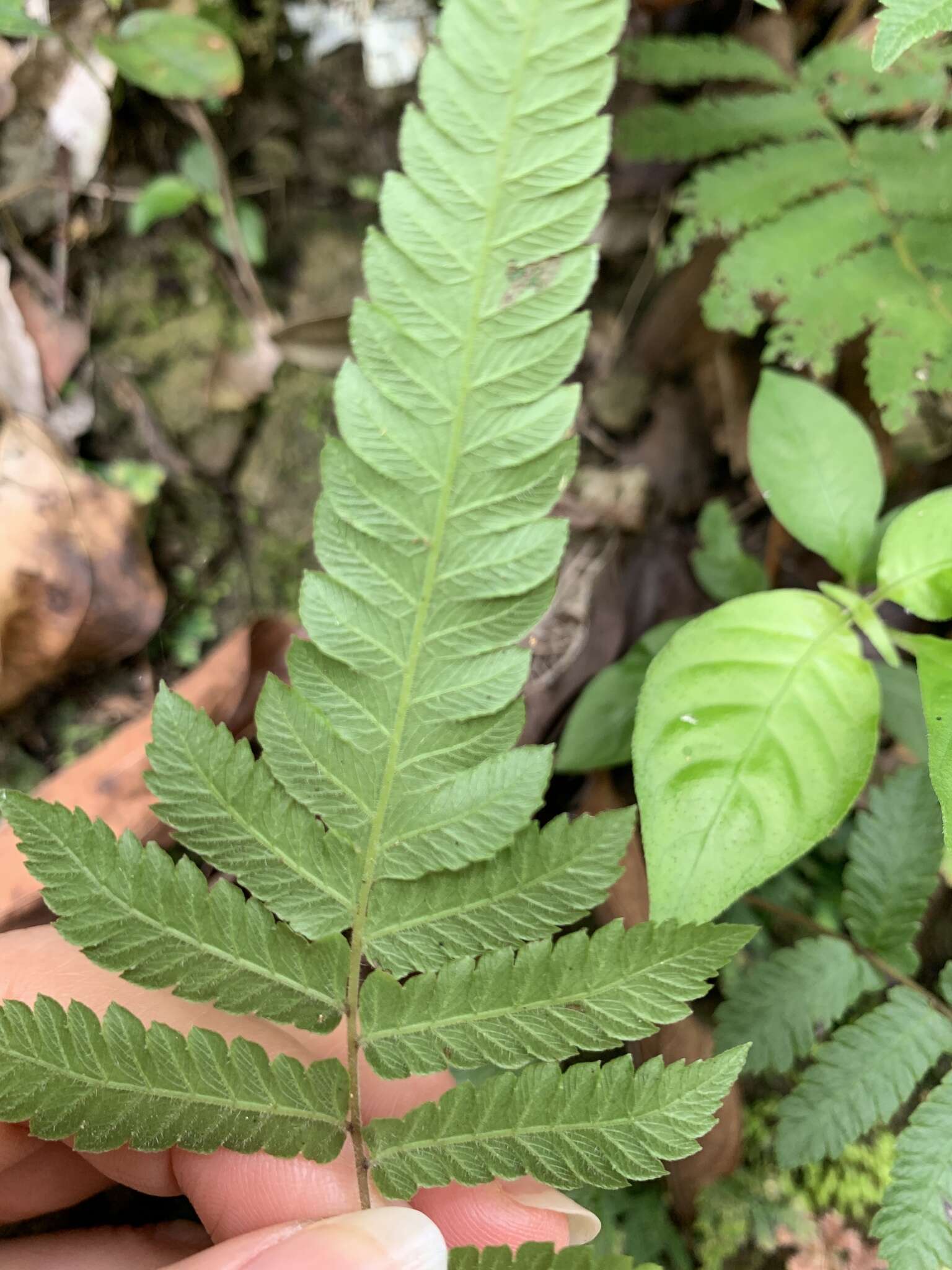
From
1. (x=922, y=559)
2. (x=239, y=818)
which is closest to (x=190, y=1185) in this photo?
(x=239, y=818)

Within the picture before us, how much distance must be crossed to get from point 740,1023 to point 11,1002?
1.04m

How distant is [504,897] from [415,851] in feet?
0.34

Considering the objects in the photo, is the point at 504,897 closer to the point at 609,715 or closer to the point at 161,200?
the point at 609,715

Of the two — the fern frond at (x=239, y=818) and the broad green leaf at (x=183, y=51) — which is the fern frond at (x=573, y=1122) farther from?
the broad green leaf at (x=183, y=51)

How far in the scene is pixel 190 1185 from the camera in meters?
1.14

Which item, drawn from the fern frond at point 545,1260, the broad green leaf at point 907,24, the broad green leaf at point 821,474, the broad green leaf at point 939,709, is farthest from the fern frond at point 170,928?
the broad green leaf at point 907,24

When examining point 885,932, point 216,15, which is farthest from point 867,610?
point 216,15

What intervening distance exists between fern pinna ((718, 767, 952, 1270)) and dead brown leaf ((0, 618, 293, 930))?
1004mm

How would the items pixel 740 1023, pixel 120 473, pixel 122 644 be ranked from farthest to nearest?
pixel 120 473 → pixel 122 644 → pixel 740 1023

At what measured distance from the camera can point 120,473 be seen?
1.86 metres

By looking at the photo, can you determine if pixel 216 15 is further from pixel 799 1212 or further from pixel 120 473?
pixel 799 1212

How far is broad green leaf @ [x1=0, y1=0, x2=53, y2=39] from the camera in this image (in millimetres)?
1390

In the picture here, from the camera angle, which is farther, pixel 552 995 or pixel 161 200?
pixel 161 200

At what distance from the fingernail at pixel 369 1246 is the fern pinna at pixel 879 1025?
0.62 metres
